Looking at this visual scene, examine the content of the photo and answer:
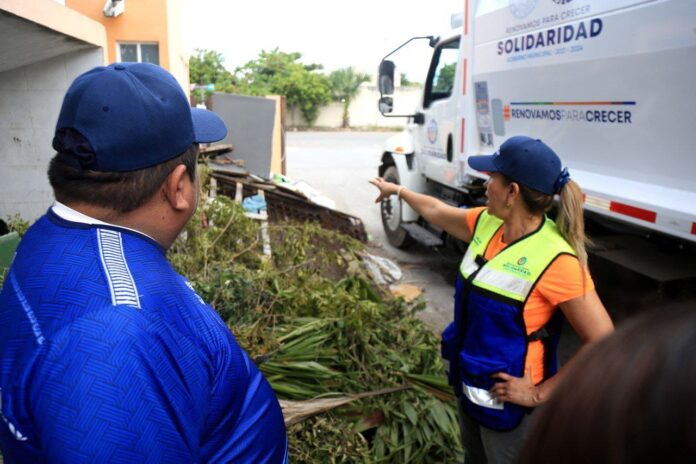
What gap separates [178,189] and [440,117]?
544 centimetres

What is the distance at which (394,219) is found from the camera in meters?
7.81

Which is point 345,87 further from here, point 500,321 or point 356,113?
point 500,321

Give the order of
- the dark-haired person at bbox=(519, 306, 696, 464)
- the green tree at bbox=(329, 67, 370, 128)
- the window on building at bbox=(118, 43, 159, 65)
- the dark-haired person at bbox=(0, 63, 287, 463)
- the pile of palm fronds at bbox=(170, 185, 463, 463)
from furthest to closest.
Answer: the green tree at bbox=(329, 67, 370, 128)
the window on building at bbox=(118, 43, 159, 65)
the pile of palm fronds at bbox=(170, 185, 463, 463)
the dark-haired person at bbox=(0, 63, 287, 463)
the dark-haired person at bbox=(519, 306, 696, 464)

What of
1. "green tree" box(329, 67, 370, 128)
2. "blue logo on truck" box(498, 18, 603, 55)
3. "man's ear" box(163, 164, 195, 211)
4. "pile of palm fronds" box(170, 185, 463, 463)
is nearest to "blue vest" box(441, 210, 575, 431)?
"pile of palm fronds" box(170, 185, 463, 463)

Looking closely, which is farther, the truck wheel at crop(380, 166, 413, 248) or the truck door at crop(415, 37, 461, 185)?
the truck wheel at crop(380, 166, 413, 248)

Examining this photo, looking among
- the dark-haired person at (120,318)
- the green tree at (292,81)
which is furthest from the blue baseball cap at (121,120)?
the green tree at (292,81)

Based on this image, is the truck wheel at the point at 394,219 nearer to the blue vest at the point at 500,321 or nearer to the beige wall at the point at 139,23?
the beige wall at the point at 139,23

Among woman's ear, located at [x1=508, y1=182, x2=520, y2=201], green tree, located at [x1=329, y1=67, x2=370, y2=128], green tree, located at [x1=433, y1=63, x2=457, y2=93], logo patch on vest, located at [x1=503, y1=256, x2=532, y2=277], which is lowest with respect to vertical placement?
logo patch on vest, located at [x1=503, y1=256, x2=532, y2=277]

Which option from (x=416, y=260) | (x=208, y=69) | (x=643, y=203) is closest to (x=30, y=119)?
(x=416, y=260)

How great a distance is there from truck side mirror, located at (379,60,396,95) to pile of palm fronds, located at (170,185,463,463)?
2.94 meters

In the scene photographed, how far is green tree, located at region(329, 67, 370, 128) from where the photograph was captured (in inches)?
1478

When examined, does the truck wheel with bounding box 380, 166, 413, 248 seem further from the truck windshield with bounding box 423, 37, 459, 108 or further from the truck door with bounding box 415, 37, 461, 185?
the truck windshield with bounding box 423, 37, 459, 108

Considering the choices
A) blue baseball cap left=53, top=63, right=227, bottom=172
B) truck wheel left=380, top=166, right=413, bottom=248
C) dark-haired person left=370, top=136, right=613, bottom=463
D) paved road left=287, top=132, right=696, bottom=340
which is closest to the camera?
blue baseball cap left=53, top=63, right=227, bottom=172

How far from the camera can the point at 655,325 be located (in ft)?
2.18
